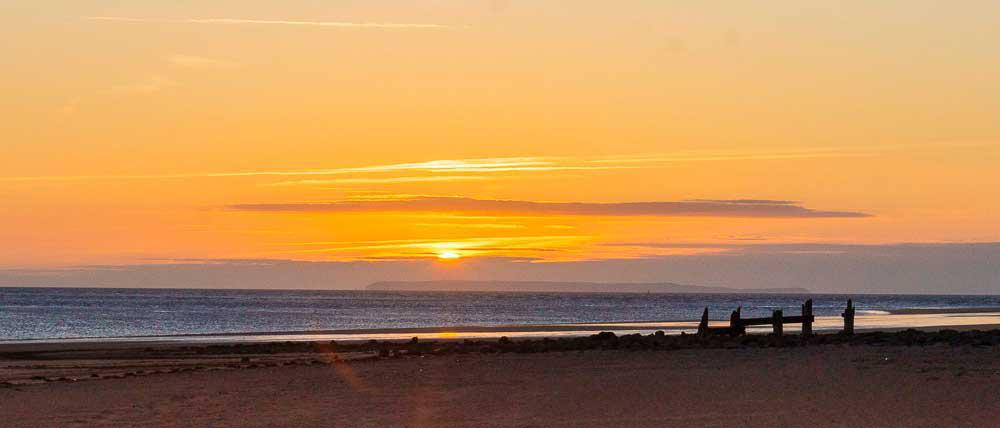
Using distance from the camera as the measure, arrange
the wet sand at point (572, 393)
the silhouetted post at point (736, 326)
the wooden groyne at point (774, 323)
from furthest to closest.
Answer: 1. the silhouetted post at point (736, 326)
2. the wooden groyne at point (774, 323)
3. the wet sand at point (572, 393)

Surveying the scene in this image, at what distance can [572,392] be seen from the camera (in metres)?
20.4

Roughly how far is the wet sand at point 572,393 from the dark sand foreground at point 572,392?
3 centimetres

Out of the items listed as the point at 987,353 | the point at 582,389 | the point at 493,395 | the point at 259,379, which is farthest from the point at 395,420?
the point at 987,353

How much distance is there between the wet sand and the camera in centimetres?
1688

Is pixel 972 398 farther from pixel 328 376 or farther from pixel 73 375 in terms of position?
pixel 73 375

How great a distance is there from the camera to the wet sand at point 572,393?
55.4 ft

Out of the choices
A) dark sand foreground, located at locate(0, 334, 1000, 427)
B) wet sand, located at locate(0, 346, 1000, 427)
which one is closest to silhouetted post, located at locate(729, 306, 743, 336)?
dark sand foreground, located at locate(0, 334, 1000, 427)

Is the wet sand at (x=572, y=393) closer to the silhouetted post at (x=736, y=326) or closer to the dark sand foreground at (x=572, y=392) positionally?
the dark sand foreground at (x=572, y=392)

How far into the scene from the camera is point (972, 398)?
1753 cm

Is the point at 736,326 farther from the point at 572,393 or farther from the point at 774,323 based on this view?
the point at 572,393

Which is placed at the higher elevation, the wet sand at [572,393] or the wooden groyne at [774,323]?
the wooden groyne at [774,323]

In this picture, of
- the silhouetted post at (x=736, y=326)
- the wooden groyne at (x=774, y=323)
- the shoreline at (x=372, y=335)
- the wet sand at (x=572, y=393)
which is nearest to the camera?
the wet sand at (x=572, y=393)

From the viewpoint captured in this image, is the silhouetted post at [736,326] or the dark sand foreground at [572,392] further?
the silhouetted post at [736,326]

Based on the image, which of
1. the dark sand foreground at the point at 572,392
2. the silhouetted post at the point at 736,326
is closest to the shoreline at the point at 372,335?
the silhouetted post at the point at 736,326
